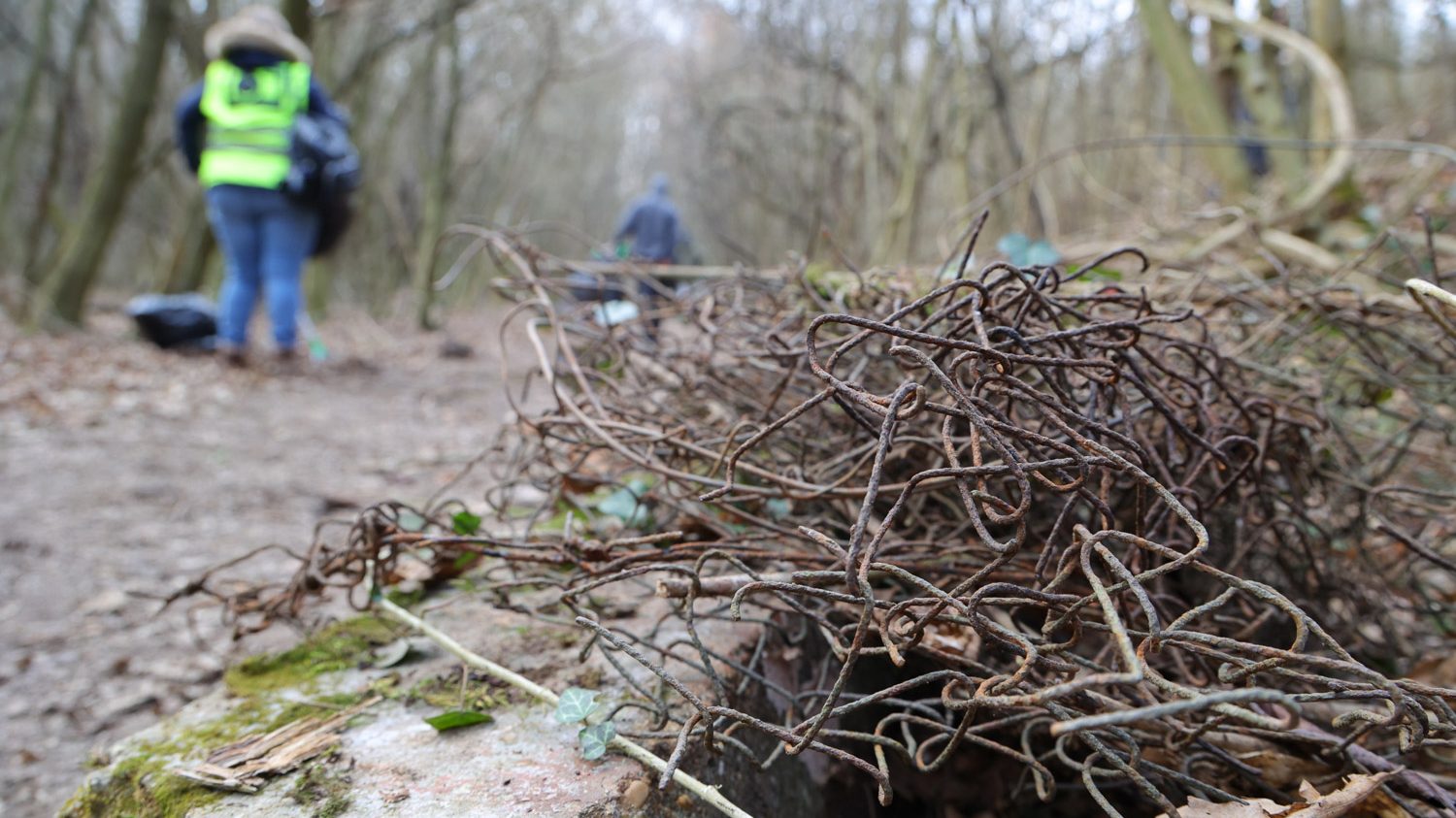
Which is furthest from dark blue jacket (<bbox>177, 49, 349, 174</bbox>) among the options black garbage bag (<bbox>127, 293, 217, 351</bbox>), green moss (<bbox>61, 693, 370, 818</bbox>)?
green moss (<bbox>61, 693, 370, 818</bbox>)

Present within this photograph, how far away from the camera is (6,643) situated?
167cm

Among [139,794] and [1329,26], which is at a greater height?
[1329,26]

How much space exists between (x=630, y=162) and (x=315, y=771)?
86.0ft

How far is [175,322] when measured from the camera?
497 centimetres

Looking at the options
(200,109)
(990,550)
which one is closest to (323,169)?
(200,109)

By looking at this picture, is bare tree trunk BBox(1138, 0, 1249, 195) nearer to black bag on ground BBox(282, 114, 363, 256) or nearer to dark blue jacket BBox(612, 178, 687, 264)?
black bag on ground BBox(282, 114, 363, 256)

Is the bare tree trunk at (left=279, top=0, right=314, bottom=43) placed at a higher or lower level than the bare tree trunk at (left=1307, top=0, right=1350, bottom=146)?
higher

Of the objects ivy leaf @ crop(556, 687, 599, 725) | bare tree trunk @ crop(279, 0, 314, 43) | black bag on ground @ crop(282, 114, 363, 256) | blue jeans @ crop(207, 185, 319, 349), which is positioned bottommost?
ivy leaf @ crop(556, 687, 599, 725)

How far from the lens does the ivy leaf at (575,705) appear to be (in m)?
0.88

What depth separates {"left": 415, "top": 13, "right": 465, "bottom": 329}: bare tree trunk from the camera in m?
8.29

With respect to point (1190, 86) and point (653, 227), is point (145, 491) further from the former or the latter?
point (653, 227)

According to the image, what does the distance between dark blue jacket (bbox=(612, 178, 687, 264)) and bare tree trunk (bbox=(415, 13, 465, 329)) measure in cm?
208

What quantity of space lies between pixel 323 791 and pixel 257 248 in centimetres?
462

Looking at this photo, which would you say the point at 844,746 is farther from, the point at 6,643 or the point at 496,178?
the point at 496,178
